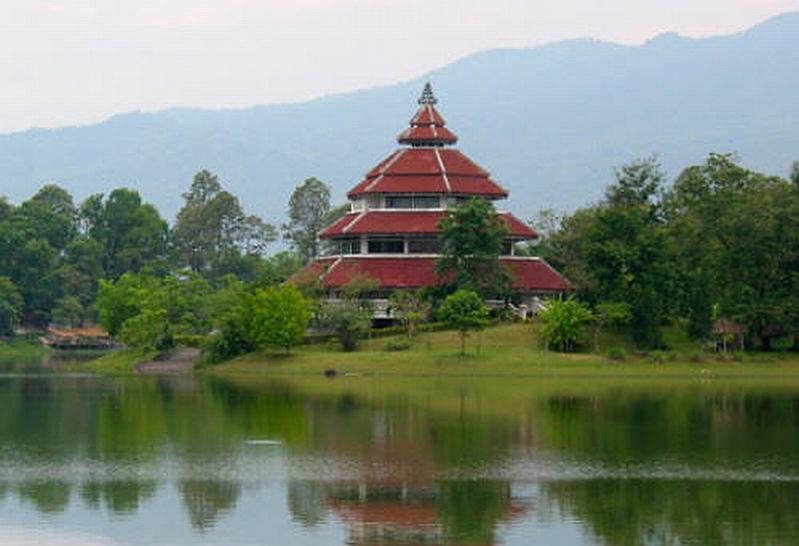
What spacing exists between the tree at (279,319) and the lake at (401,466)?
47.3ft

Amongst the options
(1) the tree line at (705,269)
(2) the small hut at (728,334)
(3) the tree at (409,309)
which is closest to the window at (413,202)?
(3) the tree at (409,309)

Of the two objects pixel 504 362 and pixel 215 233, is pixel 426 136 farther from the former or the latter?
pixel 215 233

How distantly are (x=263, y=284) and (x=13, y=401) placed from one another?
105 ft

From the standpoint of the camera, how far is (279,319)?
327 feet

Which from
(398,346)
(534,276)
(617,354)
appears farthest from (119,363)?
(617,354)

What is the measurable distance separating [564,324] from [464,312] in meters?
5.65

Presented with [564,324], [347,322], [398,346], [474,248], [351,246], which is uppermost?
[351,246]

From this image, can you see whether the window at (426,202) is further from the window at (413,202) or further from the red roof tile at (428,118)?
the red roof tile at (428,118)

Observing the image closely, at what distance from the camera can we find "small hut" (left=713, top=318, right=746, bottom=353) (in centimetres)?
10100

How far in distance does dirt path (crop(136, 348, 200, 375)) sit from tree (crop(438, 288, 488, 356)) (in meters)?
15.9

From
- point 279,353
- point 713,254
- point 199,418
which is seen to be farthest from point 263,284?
point 199,418

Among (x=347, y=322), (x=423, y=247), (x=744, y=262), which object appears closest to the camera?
(x=744, y=262)

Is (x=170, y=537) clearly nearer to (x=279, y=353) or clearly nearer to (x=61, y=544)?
(x=61, y=544)

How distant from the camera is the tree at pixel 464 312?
98812 mm
